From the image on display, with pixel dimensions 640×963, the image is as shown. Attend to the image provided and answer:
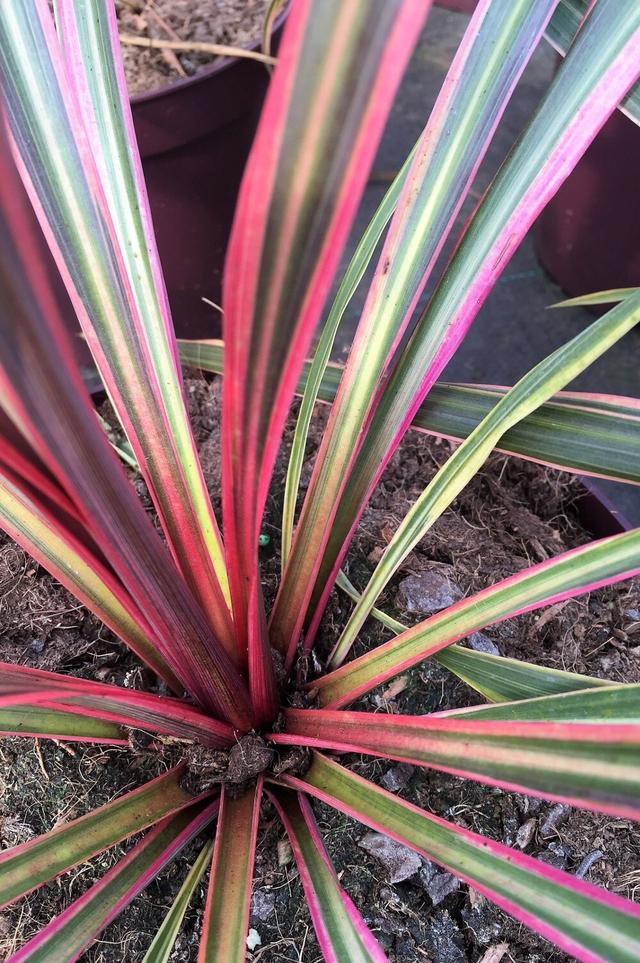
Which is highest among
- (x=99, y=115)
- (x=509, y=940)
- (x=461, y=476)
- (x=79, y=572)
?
(x=99, y=115)

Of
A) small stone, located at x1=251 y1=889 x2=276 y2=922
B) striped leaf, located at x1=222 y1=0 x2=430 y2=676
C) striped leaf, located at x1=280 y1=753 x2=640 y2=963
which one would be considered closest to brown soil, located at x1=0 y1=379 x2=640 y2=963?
small stone, located at x1=251 y1=889 x2=276 y2=922

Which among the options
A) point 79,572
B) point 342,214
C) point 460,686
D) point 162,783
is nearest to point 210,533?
point 79,572

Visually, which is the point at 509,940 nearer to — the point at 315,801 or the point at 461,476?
the point at 315,801

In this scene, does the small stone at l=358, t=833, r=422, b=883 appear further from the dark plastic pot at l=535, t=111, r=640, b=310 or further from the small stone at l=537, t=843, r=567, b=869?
the dark plastic pot at l=535, t=111, r=640, b=310

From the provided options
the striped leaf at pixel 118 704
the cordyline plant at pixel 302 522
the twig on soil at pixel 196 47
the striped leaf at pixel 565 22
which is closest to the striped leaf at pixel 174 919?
the cordyline plant at pixel 302 522

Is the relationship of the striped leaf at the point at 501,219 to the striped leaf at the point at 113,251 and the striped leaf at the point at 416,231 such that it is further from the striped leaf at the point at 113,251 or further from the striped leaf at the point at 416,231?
the striped leaf at the point at 113,251

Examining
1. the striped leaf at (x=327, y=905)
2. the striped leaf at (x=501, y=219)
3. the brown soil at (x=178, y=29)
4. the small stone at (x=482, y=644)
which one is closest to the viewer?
the striped leaf at (x=327, y=905)

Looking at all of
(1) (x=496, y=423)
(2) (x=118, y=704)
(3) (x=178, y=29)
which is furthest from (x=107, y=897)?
(3) (x=178, y=29)
